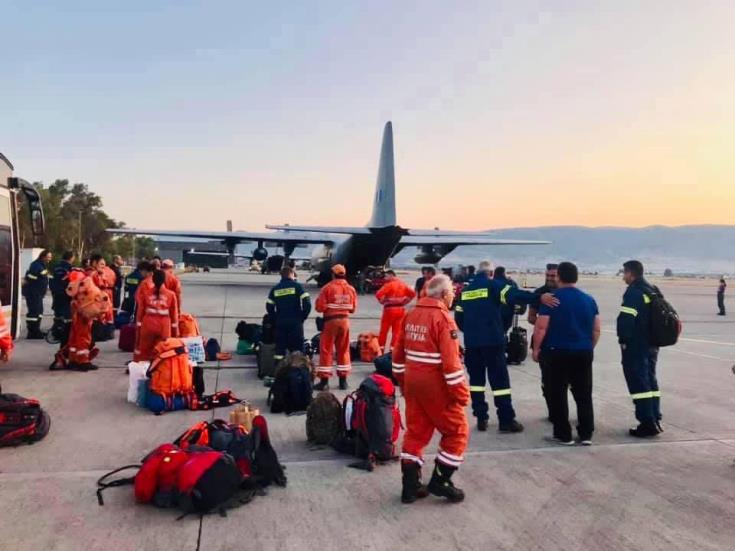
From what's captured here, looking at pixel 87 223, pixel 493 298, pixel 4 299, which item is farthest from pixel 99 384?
pixel 87 223

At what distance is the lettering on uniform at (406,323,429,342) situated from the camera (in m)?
4.71

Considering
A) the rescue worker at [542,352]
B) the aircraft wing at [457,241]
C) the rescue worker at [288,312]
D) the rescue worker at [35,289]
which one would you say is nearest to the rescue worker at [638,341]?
the rescue worker at [542,352]

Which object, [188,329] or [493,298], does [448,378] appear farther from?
[188,329]

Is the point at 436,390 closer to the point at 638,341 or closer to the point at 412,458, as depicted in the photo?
the point at 412,458

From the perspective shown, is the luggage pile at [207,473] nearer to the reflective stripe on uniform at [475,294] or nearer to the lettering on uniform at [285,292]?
the reflective stripe on uniform at [475,294]

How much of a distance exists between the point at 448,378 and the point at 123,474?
2921 millimetres

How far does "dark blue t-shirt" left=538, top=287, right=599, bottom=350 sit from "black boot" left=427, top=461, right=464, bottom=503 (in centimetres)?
222

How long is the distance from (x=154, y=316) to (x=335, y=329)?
2.69 m

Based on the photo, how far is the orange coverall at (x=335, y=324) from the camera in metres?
8.45

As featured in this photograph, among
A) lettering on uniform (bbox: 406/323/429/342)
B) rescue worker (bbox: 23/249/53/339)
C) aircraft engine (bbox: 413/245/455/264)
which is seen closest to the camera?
lettering on uniform (bbox: 406/323/429/342)

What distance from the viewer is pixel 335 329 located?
8.52 meters

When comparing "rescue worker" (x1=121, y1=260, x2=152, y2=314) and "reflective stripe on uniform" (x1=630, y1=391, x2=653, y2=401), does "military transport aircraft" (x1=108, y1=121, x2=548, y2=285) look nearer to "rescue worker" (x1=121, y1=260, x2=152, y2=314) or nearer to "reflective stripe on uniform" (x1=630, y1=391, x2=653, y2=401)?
"rescue worker" (x1=121, y1=260, x2=152, y2=314)

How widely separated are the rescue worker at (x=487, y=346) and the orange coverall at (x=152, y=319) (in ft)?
14.7

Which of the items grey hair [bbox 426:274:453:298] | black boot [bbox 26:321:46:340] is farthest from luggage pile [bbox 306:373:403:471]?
black boot [bbox 26:321:46:340]
